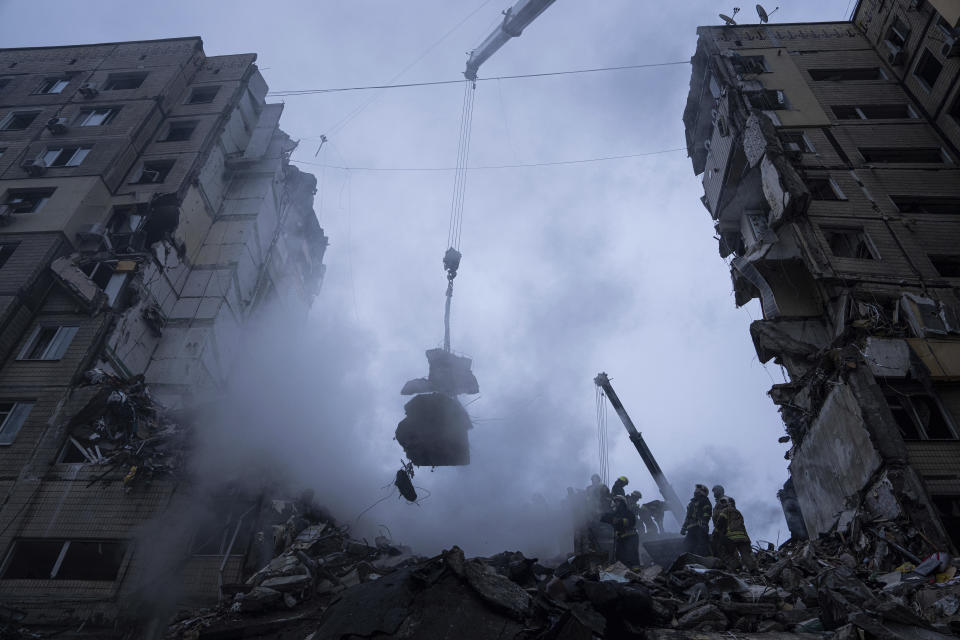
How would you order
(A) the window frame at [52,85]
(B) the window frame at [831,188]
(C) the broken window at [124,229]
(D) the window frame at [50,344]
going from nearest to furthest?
Result: (D) the window frame at [50,344]
(B) the window frame at [831,188]
(C) the broken window at [124,229]
(A) the window frame at [52,85]

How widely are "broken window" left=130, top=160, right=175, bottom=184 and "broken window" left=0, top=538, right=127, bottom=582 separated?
1363cm

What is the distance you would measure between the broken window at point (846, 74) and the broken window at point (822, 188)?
789cm

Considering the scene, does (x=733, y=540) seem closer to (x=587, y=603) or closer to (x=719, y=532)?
(x=719, y=532)

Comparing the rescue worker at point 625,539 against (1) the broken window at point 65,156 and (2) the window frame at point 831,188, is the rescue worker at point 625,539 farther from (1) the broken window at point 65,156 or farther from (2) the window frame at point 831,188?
(1) the broken window at point 65,156

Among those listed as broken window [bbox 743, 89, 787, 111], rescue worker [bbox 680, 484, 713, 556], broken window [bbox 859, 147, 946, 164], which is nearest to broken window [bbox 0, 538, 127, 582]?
rescue worker [bbox 680, 484, 713, 556]

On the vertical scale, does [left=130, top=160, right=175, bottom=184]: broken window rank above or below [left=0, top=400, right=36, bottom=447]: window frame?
above

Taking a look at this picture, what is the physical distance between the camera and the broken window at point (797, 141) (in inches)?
715

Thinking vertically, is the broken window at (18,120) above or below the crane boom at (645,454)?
above

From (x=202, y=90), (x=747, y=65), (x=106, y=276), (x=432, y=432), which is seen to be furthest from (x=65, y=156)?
(x=747, y=65)

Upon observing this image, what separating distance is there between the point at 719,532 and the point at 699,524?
55 centimetres

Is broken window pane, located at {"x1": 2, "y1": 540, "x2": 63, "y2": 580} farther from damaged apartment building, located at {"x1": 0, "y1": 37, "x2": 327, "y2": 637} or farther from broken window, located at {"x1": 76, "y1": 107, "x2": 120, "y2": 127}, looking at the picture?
broken window, located at {"x1": 76, "y1": 107, "x2": 120, "y2": 127}

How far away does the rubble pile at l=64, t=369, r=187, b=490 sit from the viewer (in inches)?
477

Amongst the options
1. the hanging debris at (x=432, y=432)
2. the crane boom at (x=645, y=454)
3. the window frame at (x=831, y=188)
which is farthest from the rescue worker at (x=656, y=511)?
the window frame at (x=831, y=188)

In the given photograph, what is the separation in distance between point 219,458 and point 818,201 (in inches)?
784
